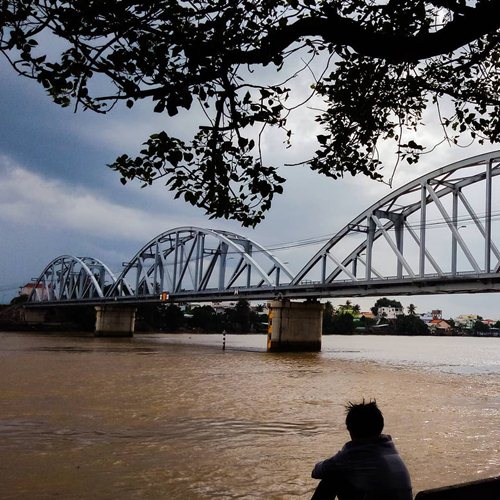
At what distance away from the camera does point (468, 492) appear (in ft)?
10.9

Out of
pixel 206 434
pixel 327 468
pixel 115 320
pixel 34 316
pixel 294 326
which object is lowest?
pixel 206 434

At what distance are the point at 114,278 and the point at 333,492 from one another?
100336 millimetres

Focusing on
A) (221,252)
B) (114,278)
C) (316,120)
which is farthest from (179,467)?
(114,278)

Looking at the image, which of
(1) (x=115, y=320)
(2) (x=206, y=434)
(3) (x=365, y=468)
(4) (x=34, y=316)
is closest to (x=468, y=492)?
(3) (x=365, y=468)

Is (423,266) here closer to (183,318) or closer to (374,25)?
(374,25)

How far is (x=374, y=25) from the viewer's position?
7.58 metres

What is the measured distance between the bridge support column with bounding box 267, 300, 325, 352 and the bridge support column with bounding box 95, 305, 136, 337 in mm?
39469

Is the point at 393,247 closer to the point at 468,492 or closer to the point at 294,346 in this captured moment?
the point at 294,346

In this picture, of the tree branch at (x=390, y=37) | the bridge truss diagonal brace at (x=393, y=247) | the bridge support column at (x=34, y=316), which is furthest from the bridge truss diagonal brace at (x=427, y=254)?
Answer: the bridge support column at (x=34, y=316)

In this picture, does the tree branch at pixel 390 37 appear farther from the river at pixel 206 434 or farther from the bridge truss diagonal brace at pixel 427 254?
the bridge truss diagonal brace at pixel 427 254

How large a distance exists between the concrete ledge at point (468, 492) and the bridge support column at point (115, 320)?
91396mm

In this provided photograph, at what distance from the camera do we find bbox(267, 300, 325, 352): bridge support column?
5718 cm

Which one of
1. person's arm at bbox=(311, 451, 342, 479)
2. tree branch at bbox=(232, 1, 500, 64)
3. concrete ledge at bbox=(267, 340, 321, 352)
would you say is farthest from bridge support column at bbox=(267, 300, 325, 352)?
person's arm at bbox=(311, 451, 342, 479)

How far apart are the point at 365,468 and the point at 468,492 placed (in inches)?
24.5
